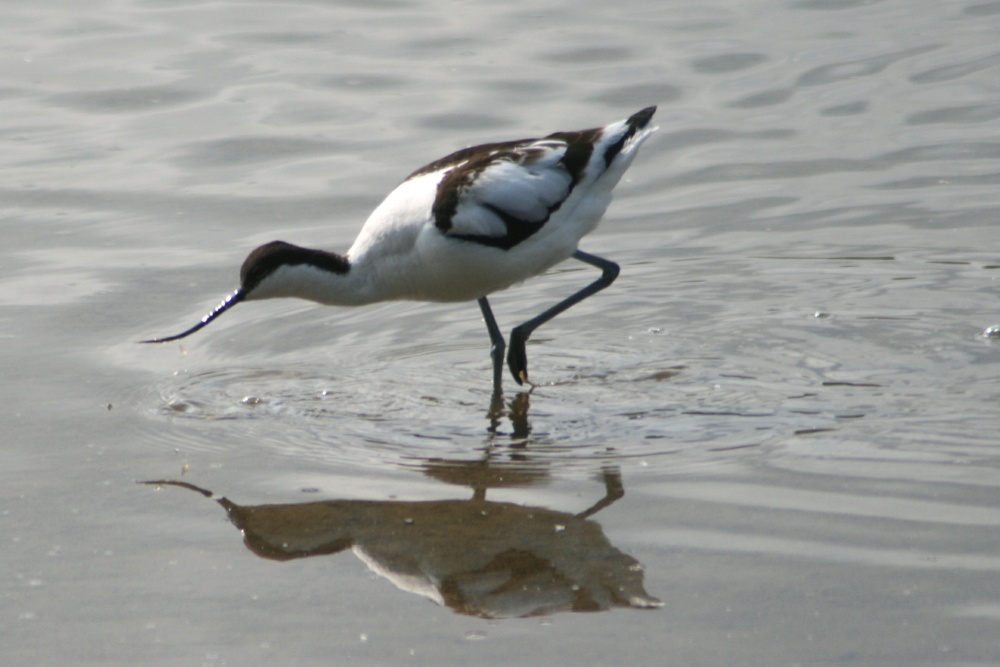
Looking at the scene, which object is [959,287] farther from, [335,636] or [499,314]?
[335,636]

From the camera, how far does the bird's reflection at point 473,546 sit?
3920 millimetres

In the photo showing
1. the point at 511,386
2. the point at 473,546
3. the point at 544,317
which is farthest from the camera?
the point at 544,317

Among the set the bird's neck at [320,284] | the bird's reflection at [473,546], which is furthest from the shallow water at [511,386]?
the bird's neck at [320,284]

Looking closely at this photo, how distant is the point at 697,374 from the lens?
579 cm

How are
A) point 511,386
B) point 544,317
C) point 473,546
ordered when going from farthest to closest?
point 544,317, point 511,386, point 473,546

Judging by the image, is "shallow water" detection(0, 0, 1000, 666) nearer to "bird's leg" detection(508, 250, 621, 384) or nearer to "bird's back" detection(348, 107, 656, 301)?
"bird's leg" detection(508, 250, 621, 384)

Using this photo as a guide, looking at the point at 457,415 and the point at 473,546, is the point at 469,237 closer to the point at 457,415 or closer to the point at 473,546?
the point at 457,415

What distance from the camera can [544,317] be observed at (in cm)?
639

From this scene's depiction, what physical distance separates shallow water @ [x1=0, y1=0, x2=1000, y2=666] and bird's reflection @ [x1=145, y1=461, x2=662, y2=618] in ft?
0.05

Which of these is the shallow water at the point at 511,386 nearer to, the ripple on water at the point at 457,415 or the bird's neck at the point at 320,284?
the ripple on water at the point at 457,415

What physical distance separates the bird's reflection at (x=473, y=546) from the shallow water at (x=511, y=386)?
0.05ft

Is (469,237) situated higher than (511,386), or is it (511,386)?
(469,237)

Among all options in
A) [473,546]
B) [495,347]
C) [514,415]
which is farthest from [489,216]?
[473,546]

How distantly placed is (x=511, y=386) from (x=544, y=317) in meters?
0.56
